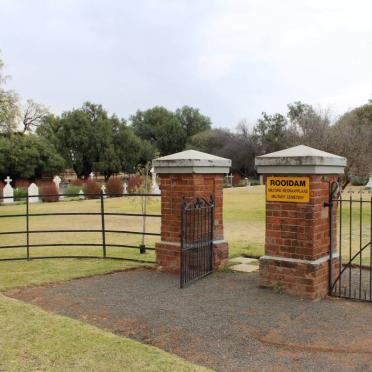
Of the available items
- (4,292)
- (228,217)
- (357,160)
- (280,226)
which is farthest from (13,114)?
(280,226)

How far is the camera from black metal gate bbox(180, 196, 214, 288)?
22.0 ft

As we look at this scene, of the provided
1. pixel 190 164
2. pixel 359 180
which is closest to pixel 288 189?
pixel 190 164

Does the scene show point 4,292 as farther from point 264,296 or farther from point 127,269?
point 264,296

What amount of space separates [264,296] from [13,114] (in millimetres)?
17703

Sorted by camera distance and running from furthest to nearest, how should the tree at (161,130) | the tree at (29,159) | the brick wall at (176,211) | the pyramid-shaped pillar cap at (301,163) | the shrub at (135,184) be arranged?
the tree at (161,130) < the tree at (29,159) < the shrub at (135,184) < the brick wall at (176,211) < the pyramid-shaped pillar cap at (301,163)

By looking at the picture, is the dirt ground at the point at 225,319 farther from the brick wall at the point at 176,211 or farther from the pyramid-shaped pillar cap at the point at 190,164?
the pyramid-shaped pillar cap at the point at 190,164

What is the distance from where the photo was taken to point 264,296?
5527mm

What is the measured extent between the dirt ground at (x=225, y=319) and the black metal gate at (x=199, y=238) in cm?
38

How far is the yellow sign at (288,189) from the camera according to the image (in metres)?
5.47

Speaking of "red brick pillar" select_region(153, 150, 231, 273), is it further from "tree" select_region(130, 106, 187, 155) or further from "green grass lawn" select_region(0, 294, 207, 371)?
"tree" select_region(130, 106, 187, 155)

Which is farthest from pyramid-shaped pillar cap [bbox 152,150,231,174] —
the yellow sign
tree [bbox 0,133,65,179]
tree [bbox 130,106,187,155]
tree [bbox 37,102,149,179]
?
tree [bbox 130,106,187,155]

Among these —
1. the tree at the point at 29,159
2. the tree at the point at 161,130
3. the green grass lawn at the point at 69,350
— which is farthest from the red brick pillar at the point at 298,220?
the tree at the point at 161,130

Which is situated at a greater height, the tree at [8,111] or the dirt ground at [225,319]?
the tree at [8,111]

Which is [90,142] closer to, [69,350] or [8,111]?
[8,111]
